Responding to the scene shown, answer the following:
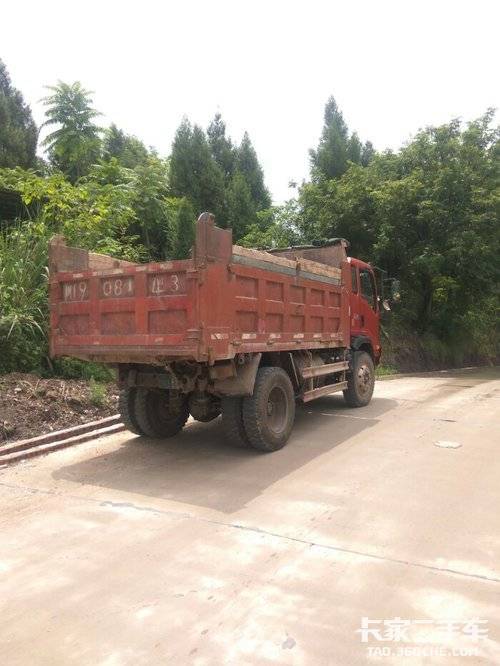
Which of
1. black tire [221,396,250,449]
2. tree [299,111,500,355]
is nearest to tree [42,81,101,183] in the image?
tree [299,111,500,355]

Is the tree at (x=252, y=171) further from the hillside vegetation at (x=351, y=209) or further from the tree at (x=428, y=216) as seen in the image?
the tree at (x=428, y=216)

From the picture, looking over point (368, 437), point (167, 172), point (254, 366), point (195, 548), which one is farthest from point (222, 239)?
point (167, 172)

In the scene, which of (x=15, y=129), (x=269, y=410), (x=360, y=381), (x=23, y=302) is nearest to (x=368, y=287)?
(x=360, y=381)

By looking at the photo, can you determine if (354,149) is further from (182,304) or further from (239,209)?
(182,304)

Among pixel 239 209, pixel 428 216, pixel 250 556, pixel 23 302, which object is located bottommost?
pixel 250 556

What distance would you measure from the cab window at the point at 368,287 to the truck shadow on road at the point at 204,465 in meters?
2.64

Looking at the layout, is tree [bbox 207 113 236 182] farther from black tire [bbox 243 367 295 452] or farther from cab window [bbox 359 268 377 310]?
black tire [bbox 243 367 295 452]

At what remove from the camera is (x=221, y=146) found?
28516 mm

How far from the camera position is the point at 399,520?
4133 millimetres

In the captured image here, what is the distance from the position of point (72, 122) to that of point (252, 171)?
9.67m

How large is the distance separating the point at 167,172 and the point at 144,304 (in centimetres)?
2038

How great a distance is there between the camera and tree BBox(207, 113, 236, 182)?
27812 mm

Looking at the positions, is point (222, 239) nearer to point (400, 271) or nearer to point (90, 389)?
point (90, 389)

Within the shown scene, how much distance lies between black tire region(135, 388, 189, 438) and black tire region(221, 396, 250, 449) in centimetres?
80
